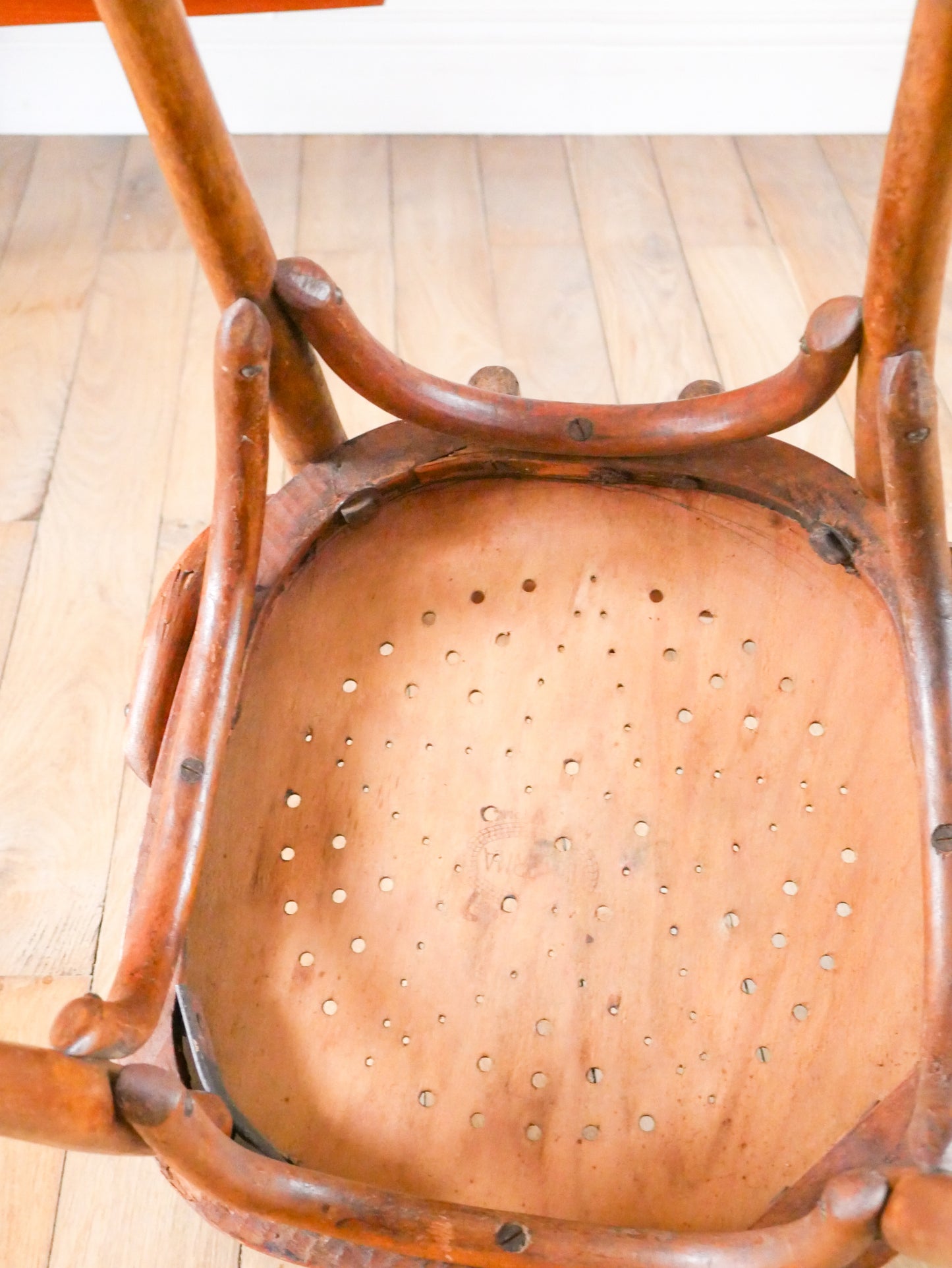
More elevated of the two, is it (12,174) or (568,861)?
(12,174)

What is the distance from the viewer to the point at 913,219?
62cm

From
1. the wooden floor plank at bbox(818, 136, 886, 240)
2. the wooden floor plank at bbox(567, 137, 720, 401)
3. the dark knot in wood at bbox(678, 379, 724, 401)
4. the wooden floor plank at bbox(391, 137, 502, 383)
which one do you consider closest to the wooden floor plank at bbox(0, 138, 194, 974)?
the wooden floor plank at bbox(391, 137, 502, 383)

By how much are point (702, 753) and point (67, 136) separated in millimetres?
1825

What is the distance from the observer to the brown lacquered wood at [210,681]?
636 millimetres

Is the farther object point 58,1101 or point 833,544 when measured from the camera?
point 833,544

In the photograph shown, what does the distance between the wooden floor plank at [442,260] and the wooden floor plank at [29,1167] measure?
0.91 m

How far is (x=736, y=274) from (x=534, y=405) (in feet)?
3.93

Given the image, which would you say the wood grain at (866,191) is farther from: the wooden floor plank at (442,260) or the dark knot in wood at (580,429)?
the dark knot in wood at (580,429)

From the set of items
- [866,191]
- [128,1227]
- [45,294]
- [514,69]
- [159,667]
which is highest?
[514,69]

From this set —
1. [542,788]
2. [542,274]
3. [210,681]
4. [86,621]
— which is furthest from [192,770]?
[542,274]

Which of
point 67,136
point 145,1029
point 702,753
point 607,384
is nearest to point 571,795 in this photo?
point 702,753

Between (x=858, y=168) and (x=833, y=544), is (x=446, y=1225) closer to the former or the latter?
(x=833, y=544)

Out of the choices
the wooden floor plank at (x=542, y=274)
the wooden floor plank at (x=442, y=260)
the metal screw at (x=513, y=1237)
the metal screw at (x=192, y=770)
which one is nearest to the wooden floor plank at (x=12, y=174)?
the wooden floor plank at (x=442, y=260)

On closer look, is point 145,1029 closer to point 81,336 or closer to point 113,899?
point 113,899
